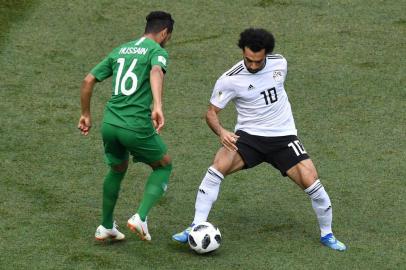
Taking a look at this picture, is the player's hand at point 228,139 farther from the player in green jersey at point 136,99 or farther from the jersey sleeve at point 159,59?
the jersey sleeve at point 159,59

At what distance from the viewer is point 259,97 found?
9609mm

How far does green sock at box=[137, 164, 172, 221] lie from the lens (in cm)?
920

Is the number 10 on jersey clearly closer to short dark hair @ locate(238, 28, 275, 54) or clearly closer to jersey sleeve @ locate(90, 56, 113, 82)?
jersey sleeve @ locate(90, 56, 113, 82)

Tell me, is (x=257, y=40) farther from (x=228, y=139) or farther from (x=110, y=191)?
(x=110, y=191)

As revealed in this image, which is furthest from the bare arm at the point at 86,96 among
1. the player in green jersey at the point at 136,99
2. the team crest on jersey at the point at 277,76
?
the team crest on jersey at the point at 277,76

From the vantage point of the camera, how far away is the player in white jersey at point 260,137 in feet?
31.4

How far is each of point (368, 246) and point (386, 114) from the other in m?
3.47

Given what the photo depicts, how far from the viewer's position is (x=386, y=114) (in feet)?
42.0

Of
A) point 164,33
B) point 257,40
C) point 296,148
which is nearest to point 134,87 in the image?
point 164,33

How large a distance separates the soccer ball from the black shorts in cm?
76

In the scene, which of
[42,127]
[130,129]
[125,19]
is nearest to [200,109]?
[42,127]

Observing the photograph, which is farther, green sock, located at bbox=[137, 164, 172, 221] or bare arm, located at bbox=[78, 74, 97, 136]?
green sock, located at bbox=[137, 164, 172, 221]

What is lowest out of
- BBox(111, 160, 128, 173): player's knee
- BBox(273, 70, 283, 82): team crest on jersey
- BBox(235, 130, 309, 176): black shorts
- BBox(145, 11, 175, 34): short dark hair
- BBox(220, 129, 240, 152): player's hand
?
BBox(111, 160, 128, 173): player's knee

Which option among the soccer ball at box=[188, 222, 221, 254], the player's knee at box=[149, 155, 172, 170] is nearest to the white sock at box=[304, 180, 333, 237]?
the soccer ball at box=[188, 222, 221, 254]
